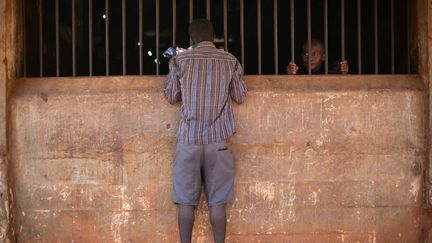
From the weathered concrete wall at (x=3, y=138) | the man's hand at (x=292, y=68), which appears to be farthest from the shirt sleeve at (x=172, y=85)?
the weathered concrete wall at (x=3, y=138)

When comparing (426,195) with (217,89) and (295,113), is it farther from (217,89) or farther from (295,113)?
(217,89)

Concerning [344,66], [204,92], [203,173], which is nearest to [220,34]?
[344,66]

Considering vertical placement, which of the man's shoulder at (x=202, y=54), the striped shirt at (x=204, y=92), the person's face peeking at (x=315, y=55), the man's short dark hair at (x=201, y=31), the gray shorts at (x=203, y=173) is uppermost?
the man's short dark hair at (x=201, y=31)

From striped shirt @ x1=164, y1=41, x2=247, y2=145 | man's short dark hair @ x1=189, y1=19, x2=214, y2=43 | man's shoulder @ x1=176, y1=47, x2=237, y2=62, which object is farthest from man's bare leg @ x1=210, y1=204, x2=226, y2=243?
man's short dark hair @ x1=189, y1=19, x2=214, y2=43

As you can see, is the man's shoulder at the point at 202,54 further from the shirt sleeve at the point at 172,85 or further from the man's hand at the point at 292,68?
the man's hand at the point at 292,68

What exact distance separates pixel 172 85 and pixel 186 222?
938 mm

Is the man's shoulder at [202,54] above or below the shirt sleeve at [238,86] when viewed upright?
above

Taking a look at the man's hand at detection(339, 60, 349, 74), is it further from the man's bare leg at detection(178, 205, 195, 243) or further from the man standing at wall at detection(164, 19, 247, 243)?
the man's bare leg at detection(178, 205, 195, 243)

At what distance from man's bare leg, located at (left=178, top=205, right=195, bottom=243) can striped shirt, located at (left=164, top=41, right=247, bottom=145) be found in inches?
18.6

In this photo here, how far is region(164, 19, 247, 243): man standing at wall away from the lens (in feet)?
13.7

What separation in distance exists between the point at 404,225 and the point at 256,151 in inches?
47.8

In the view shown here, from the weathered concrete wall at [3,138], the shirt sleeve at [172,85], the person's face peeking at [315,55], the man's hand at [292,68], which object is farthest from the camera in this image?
the person's face peeking at [315,55]

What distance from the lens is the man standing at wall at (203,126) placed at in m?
4.18

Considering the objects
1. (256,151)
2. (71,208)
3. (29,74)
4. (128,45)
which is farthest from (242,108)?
(128,45)
